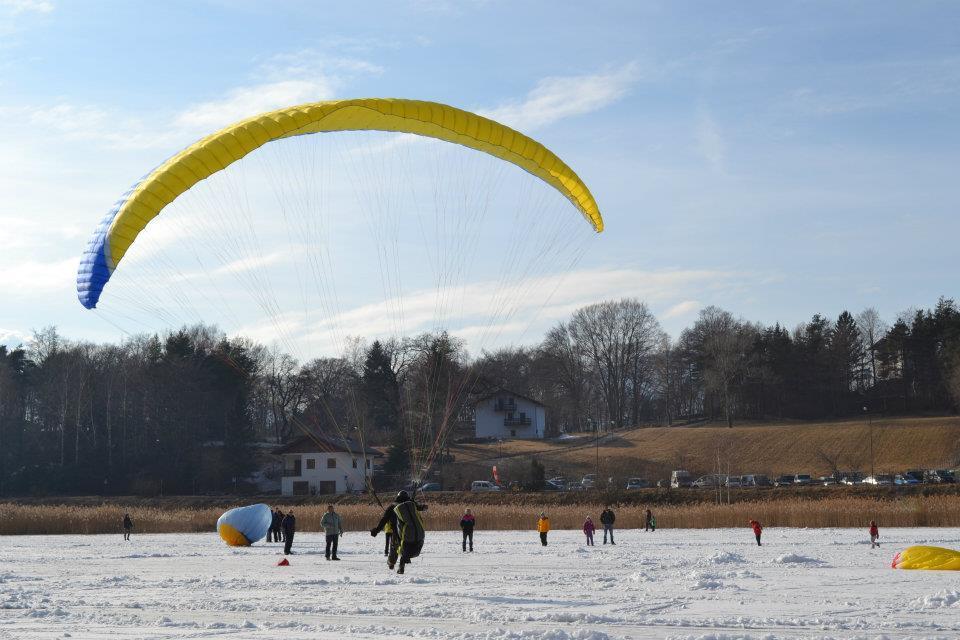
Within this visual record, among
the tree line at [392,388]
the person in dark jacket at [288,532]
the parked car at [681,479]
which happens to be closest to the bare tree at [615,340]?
the tree line at [392,388]

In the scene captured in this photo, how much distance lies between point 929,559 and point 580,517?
58.8 feet

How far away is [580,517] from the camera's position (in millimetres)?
32344

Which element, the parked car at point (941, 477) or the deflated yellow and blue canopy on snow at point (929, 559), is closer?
the deflated yellow and blue canopy on snow at point (929, 559)

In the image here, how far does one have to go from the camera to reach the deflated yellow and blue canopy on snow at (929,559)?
14.9 meters

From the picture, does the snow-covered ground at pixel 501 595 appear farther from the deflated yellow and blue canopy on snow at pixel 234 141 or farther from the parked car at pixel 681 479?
the parked car at pixel 681 479

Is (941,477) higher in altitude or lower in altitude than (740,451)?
lower

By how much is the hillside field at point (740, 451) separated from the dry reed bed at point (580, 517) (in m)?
21.3

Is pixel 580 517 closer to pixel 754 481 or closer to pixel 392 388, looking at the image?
pixel 754 481

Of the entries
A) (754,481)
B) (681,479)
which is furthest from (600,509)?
(681,479)

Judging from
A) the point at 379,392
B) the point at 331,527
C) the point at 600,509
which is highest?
the point at 379,392

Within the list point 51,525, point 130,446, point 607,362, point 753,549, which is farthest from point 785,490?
point 607,362

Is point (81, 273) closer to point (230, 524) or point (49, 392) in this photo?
point (230, 524)

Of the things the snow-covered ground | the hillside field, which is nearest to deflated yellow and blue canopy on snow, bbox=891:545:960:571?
the snow-covered ground

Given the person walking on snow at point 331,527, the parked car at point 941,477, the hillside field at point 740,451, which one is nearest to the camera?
the person walking on snow at point 331,527
